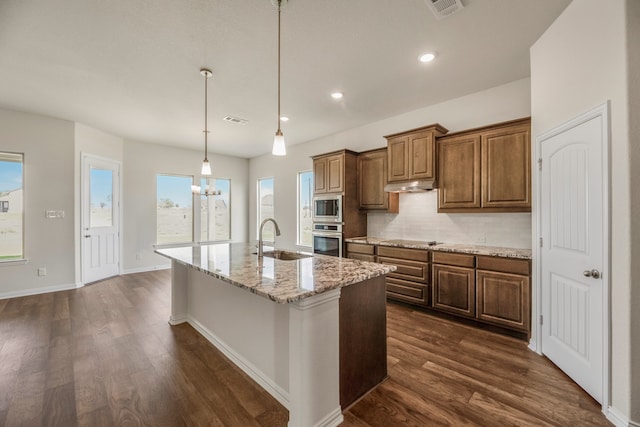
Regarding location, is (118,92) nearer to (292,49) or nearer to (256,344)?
(292,49)

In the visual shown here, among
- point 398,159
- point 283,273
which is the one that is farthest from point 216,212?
point 283,273

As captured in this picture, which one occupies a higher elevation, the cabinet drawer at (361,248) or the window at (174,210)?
the window at (174,210)

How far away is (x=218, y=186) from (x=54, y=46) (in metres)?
4.82

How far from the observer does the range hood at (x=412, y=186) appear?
11.5 feet

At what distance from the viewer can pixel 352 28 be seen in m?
2.29

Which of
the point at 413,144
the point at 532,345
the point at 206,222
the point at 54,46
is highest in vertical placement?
the point at 54,46

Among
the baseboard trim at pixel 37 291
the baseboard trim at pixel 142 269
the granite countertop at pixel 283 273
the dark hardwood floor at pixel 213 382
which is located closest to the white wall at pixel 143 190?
the baseboard trim at pixel 142 269

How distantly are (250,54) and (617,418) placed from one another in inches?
153

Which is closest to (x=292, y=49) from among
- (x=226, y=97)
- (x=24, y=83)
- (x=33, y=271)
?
(x=226, y=97)

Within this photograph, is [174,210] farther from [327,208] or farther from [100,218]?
[327,208]

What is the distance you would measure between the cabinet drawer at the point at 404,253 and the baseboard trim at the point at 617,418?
189 cm

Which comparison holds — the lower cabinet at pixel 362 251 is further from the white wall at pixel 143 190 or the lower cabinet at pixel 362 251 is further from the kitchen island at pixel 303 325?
the white wall at pixel 143 190

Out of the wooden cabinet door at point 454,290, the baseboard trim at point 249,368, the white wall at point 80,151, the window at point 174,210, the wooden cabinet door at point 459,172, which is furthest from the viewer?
the window at point 174,210

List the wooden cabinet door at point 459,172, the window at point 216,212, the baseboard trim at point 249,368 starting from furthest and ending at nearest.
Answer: the window at point 216,212 < the wooden cabinet door at point 459,172 < the baseboard trim at point 249,368
